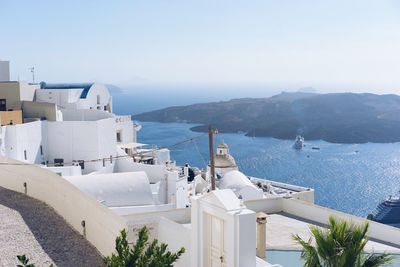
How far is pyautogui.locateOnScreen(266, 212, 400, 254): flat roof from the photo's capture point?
32.8ft

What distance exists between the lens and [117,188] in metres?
18.0

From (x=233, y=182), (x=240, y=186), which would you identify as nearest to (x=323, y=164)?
(x=233, y=182)

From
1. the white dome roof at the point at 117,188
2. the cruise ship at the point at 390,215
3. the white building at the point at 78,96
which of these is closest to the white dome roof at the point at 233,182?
the white dome roof at the point at 117,188

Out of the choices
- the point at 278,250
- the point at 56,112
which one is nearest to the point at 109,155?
the point at 56,112

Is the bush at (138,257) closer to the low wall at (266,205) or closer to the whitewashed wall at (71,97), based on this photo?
the low wall at (266,205)

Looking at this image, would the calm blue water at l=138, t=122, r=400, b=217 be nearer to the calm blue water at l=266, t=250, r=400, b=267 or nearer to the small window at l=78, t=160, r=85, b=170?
the small window at l=78, t=160, r=85, b=170

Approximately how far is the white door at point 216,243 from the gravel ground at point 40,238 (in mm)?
3387

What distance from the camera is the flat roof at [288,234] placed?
10011mm

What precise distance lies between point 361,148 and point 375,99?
71344 millimetres

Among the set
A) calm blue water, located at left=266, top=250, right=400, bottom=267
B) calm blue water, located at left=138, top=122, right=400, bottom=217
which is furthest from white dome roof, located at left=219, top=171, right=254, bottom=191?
calm blue water, located at left=138, top=122, right=400, bottom=217

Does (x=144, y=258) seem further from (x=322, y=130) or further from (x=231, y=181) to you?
(x=322, y=130)

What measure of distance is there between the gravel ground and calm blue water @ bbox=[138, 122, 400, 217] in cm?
4551

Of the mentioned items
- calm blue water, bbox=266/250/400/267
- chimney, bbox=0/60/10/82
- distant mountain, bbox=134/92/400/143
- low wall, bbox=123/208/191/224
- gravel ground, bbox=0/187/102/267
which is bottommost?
distant mountain, bbox=134/92/400/143

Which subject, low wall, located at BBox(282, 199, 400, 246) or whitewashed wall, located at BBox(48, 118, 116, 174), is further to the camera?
whitewashed wall, located at BBox(48, 118, 116, 174)
